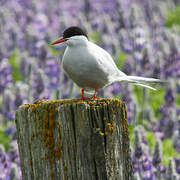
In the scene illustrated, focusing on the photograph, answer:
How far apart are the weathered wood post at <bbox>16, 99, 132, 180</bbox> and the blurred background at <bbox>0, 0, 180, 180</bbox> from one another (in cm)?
185

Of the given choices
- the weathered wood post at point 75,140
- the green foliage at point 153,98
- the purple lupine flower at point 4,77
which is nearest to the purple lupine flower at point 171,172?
the weathered wood post at point 75,140

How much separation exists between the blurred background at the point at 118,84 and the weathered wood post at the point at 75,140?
6.08ft

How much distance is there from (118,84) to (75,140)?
5.16 meters

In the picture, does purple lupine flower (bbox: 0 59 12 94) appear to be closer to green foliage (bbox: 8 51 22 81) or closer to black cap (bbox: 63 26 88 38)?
green foliage (bbox: 8 51 22 81)

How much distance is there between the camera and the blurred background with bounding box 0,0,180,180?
17.6ft

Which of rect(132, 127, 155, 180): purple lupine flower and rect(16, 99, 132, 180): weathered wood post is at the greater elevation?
rect(16, 99, 132, 180): weathered wood post

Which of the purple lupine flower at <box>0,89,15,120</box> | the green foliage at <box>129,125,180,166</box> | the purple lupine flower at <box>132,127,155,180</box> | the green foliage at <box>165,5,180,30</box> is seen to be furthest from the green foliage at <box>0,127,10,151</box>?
the green foliage at <box>165,5,180,30</box>

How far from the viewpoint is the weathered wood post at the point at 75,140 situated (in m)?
2.75

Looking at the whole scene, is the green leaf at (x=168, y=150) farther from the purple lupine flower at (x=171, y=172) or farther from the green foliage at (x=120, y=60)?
the green foliage at (x=120, y=60)

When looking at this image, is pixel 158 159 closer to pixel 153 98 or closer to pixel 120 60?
pixel 153 98

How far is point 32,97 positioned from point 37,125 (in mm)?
3887

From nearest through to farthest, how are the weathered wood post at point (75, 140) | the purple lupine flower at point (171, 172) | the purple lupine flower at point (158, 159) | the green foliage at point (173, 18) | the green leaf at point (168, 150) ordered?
the weathered wood post at point (75, 140) < the purple lupine flower at point (171, 172) < the purple lupine flower at point (158, 159) < the green leaf at point (168, 150) < the green foliage at point (173, 18)

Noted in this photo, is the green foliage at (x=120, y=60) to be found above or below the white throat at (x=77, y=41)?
below

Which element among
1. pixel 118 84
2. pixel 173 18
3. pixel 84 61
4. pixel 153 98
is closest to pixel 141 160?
pixel 84 61
